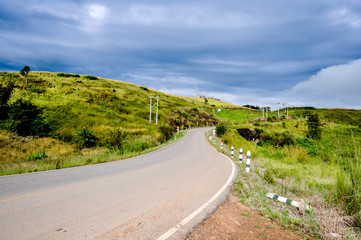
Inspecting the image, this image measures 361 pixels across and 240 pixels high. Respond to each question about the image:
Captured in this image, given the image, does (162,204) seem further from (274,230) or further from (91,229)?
(274,230)

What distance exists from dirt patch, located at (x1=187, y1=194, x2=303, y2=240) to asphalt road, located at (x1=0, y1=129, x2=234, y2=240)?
25 centimetres

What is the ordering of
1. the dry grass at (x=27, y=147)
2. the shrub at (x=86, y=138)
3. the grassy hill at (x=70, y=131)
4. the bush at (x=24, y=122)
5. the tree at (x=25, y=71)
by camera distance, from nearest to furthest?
the grassy hill at (x=70, y=131) → the dry grass at (x=27, y=147) → the shrub at (x=86, y=138) → the bush at (x=24, y=122) → the tree at (x=25, y=71)

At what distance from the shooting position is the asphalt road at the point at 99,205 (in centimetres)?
331

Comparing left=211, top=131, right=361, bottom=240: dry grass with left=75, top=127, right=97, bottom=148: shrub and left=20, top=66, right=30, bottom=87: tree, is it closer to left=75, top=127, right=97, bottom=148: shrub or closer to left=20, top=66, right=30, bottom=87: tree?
left=75, top=127, right=97, bottom=148: shrub

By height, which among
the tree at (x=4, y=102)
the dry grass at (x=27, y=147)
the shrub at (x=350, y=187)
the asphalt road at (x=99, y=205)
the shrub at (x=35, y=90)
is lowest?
the dry grass at (x=27, y=147)

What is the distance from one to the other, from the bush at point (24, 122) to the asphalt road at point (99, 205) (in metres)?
24.4

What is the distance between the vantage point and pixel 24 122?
2681 centimetres

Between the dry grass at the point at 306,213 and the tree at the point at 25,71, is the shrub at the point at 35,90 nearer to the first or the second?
the tree at the point at 25,71

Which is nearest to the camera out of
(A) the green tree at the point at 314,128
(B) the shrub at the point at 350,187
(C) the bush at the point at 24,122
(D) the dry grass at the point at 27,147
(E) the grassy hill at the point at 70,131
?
(B) the shrub at the point at 350,187

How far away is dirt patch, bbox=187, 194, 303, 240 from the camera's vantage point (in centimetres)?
337

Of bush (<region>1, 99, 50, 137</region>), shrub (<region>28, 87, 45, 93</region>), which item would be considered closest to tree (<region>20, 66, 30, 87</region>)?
shrub (<region>28, 87, 45, 93</region>)

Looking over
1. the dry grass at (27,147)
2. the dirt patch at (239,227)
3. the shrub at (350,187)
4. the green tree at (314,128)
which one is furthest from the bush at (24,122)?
the green tree at (314,128)

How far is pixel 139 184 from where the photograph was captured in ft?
21.2

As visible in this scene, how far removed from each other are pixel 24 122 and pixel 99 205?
99.7ft
